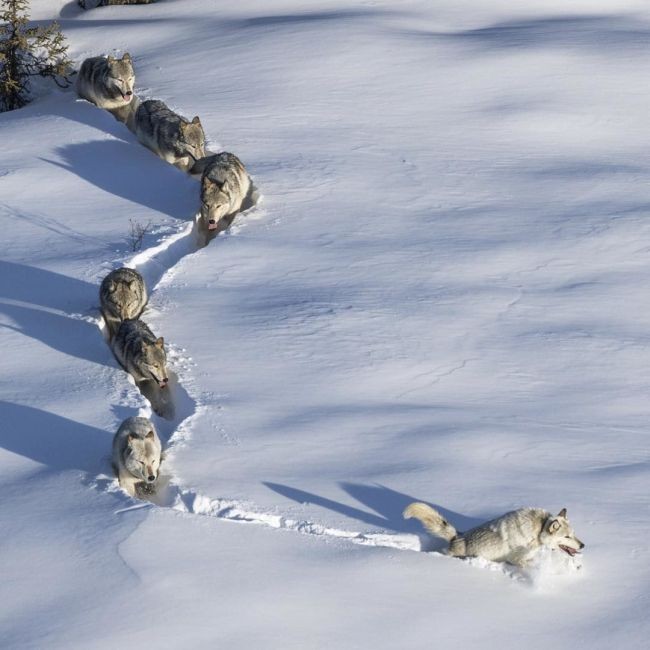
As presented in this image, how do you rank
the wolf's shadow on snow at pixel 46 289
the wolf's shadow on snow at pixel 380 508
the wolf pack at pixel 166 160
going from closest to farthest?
the wolf's shadow on snow at pixel 380 508, the wolf pack at pixel 166 160, the wolf's shadow on snow at pixel 46 289

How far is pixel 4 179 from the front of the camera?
537 inches

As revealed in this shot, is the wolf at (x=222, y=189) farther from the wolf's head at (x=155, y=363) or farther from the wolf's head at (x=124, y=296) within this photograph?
the wolf's head at (x=155, y=363)

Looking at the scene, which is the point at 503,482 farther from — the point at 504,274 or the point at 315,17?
the point at 315,17

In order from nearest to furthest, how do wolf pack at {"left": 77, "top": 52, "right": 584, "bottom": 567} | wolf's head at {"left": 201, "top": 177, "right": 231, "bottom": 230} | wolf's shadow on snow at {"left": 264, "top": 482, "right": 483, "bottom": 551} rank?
wolf pack at {"left": 77, "top": 52, "right": 584, "bottom": 567}, wolf's shadow on snow at {"left": 264, "top": 482, "right": 483, "bottom": 551}, wolf's head at {"left": 201, "top": 177, "right": 231, "bottom": 230}

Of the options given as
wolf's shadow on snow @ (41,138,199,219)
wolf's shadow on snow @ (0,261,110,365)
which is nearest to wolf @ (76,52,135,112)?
wolf's shadow on snow @ (41,138,199,219)

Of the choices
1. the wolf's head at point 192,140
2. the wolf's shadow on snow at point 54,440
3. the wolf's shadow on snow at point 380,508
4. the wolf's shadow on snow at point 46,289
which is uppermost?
the wolf's head at point 192,140

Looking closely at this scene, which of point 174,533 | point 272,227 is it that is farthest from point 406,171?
point 174,533

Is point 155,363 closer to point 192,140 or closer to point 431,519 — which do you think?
point 431,519

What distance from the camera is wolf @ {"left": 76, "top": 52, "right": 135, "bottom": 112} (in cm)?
1516

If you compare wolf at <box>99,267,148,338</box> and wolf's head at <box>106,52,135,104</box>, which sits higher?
wolf's head at <box>106,52,135,104</box>

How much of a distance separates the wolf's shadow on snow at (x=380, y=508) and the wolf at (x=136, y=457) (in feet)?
2.48

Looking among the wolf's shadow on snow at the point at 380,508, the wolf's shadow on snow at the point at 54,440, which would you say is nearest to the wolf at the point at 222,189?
the wolf's shadow on snow at the point at 54,440

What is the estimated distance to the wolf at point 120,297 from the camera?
10852 millimetres

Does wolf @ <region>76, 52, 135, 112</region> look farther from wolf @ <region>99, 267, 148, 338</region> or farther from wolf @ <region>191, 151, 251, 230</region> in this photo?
wolf @ <region>99, 267, 148, 338</region>
